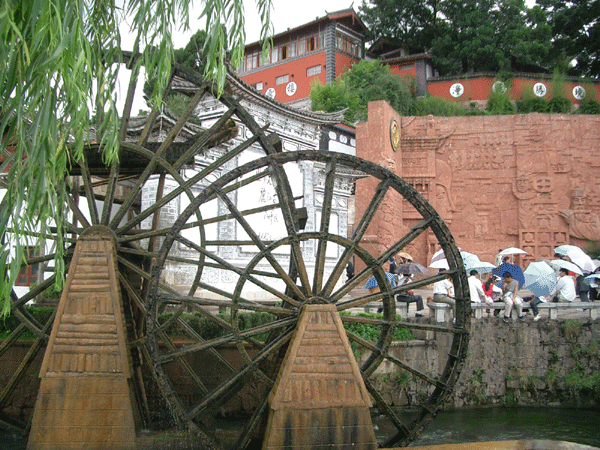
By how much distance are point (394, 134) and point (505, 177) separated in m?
4.99

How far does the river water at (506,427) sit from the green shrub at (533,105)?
1924cm

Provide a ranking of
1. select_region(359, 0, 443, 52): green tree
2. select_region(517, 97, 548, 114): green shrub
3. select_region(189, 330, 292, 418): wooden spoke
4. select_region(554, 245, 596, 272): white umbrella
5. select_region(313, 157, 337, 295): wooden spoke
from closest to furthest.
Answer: select_region(189, 330, 292, 418): wooden spoke < select_region(313, 157, 337, 295): wooden spoke < select_region(554, 245, 596, 272): white umbrella < select_region(517, 97, 548, 114): green shrub < select_region(359, 0, 443, 52): green tree

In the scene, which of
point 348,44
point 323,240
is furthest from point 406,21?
point 323,240

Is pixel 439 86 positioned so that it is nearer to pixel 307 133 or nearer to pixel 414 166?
pixel 414 166

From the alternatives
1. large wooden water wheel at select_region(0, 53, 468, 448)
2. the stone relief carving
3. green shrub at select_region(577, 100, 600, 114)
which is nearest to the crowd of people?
large wooden water wheel at select_region(0, 53, 468, 448)

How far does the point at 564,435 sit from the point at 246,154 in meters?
11.3

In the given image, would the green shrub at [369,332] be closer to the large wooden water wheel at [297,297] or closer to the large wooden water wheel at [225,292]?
the large wooden water wheel at [225,292]

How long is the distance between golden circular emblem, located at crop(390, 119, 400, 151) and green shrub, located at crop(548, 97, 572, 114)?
10006mm

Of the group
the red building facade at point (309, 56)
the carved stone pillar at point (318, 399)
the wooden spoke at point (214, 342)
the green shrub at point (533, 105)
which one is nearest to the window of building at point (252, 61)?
the red building facade at point (309, 56)

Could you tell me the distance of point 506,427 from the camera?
867 cm

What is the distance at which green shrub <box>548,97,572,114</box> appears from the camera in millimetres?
25234

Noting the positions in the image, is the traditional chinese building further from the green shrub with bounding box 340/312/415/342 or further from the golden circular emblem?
the green shrub with bounding box 340/312/415/342

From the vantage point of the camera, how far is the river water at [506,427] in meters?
7.86

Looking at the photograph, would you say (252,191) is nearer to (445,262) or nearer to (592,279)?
(445,262)
